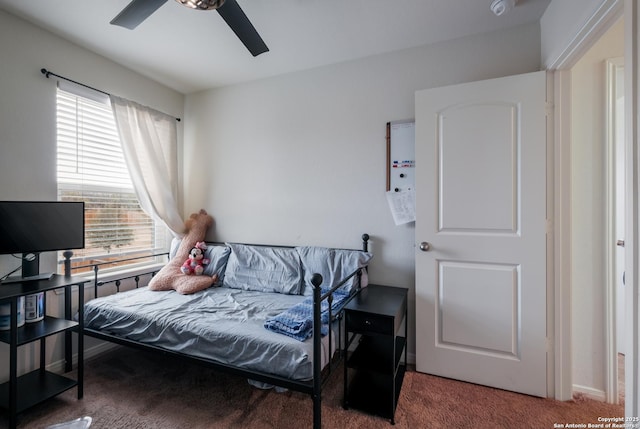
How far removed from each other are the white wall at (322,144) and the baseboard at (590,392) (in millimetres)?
992

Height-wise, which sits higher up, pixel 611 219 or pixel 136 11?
pixel 136 11

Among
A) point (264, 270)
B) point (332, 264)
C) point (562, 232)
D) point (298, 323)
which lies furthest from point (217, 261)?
point (562, 232)

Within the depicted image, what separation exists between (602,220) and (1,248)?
3524mm

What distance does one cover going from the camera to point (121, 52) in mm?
2340

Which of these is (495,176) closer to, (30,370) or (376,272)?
(376,272)

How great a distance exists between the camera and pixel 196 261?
2646 millimetres

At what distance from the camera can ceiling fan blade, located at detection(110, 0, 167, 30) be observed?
1443mm

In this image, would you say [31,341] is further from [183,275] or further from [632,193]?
[632,193]

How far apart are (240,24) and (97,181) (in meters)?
1.80

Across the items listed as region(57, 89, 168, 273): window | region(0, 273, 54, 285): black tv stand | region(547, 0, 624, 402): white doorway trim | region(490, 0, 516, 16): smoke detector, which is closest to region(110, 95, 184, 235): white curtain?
region(57, 89, 168, 273): window

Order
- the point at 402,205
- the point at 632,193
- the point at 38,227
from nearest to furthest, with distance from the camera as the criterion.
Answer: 1. the point at 632,193
2. the point at 38,227
3. the point at 402,205

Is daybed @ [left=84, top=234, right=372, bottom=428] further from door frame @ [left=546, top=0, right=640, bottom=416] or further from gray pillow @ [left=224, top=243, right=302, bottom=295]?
door frame @ [left=546, top=0, right=640, bottom=416]

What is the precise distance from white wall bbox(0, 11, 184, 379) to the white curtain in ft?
1.35

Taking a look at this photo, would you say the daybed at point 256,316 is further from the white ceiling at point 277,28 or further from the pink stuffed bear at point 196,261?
the white ceiling at point 277,28
